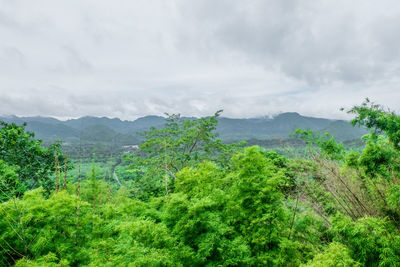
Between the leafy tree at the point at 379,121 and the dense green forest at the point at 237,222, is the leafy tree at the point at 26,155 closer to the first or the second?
the dense green forest at the point at 237,222

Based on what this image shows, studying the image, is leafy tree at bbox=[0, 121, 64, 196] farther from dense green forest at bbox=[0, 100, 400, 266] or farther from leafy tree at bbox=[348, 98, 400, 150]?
leafy tree at bbox=[348, 98, 400, 150]

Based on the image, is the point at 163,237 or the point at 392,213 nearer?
the point at 163,237

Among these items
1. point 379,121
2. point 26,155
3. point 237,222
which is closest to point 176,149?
point 26,155

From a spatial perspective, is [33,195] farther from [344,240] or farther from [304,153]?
[304,153]

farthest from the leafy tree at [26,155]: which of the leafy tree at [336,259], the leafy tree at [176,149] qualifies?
the leafy tree at [336,259]

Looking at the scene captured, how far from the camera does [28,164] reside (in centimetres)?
848

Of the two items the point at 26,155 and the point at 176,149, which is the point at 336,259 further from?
the point at 26,155

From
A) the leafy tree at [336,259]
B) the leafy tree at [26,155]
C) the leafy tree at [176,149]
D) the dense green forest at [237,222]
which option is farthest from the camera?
the leafy tree at [176,149]

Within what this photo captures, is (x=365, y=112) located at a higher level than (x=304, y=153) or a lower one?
higher

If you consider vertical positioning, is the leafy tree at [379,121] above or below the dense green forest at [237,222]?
above

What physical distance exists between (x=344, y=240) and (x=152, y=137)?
11.2m

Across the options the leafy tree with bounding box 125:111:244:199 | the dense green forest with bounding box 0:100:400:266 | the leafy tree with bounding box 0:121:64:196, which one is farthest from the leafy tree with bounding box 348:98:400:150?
the leafy tree with bounding box 0:121:64:196

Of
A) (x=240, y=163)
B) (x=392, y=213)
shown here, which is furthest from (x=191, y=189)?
(x=392, y=213)

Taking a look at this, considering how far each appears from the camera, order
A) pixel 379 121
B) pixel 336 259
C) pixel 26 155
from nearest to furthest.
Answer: pixel 336 259, pixel 379 121, pixel 26 155
